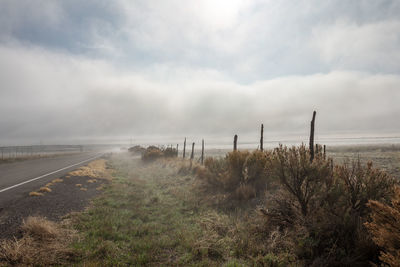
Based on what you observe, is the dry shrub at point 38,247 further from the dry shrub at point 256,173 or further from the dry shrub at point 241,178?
the dry shrub at point 256,173

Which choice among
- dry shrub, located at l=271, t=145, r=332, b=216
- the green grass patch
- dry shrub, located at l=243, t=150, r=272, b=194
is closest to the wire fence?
the green grass patch

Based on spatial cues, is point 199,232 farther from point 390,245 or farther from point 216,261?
point 390,245

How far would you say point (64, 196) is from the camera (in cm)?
905

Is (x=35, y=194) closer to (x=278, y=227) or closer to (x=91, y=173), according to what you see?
(x=91, y=173)

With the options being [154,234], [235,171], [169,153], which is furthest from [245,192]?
[169,153]

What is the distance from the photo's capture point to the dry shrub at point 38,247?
3.81 m

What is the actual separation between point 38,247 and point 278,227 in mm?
5518

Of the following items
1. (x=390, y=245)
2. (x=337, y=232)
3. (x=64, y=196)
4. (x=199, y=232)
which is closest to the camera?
(x=390, y=245)

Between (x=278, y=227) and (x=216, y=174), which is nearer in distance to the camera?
(x=278, y=227)

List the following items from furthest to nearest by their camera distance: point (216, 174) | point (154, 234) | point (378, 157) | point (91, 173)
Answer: point (378, 157) → point (91, 173) → point (216, 174) → point (154, 234)

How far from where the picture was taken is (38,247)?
4301mm

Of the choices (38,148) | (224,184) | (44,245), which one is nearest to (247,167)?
(224,184)

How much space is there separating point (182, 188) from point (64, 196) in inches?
227

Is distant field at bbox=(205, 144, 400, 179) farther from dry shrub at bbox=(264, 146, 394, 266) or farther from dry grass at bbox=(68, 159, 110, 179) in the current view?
dry grass at bbox=(68, 159, 110, 179)
